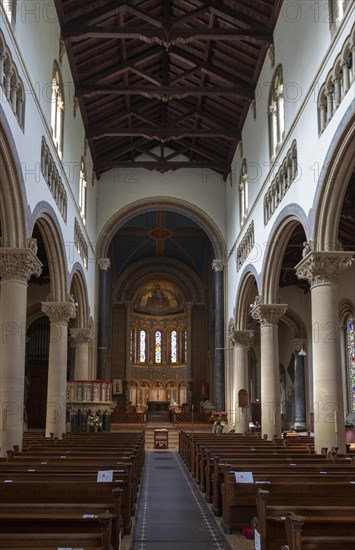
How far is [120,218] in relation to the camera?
28.9 metres

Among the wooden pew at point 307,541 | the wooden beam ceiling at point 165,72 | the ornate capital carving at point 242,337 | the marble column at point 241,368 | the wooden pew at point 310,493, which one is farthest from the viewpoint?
the ornate capital carving at point 242,337

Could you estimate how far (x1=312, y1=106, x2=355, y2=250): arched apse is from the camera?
11.8 meters

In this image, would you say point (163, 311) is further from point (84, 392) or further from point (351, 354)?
point (84, 392)

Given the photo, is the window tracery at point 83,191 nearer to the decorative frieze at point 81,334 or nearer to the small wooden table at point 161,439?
the decorative frieze at point 81,334

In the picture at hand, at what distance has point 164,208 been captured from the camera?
95.5ft

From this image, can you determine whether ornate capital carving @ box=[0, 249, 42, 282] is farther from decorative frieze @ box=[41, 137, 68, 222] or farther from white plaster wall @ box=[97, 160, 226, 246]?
white plaster wall @ box=[97, 160, 226, 246]

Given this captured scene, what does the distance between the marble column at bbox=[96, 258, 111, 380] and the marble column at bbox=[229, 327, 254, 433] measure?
586cm

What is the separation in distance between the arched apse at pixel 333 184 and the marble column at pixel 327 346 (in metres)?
0.34

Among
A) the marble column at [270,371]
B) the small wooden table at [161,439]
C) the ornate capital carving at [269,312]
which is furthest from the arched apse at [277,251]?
the small wooden table at [161,439]

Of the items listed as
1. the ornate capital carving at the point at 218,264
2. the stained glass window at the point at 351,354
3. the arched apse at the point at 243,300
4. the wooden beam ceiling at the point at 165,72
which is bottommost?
the stained glass window at the point at 351,354

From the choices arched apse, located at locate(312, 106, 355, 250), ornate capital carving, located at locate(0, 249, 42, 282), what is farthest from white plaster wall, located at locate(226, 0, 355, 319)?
ornate capital carving, located at locate(0, 249, 42, 282)

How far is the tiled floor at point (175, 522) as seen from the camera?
7542mm

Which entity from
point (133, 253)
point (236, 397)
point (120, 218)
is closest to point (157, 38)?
point (120, 218)

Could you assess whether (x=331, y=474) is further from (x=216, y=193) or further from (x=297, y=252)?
(x=216, y=193)
